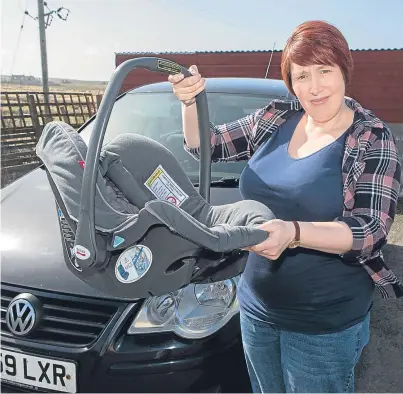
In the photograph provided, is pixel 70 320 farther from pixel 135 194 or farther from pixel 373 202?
pixel 373 202

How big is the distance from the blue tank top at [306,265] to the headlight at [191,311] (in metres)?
0.31

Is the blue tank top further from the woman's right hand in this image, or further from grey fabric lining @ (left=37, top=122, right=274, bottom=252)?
the woman's right hand

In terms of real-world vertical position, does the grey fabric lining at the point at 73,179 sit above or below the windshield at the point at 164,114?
above

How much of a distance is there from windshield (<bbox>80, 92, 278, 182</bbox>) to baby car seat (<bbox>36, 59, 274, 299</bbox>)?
137 centimetres

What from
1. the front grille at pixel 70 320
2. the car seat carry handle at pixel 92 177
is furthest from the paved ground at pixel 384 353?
the car seat carry handle at pixel 92 177

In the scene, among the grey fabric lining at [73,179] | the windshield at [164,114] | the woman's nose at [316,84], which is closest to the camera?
the grey fabric lining at [73,179]

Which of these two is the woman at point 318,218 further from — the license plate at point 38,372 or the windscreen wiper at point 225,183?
the windscreen wiper at point 225,183

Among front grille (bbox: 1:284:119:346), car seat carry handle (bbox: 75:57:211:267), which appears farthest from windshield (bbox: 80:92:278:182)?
car seat carry handle (bbox: 75:57:211:267)

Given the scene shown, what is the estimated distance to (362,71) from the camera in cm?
1026

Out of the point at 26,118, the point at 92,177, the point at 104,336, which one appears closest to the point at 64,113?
the point at 26,118

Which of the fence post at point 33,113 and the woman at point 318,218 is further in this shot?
the fence post at point 33,113

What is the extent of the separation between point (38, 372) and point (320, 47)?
60.7 inches

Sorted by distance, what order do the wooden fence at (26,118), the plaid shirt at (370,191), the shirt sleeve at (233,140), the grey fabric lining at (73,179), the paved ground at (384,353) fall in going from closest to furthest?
the grey fabric lining at (73,179) → the plaid shirt at (370,191) → the shirt sleeve at (233,140) → the paved ground at (384,353) → the wooden fence at (26,118)

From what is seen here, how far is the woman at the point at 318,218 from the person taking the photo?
1387 mm
